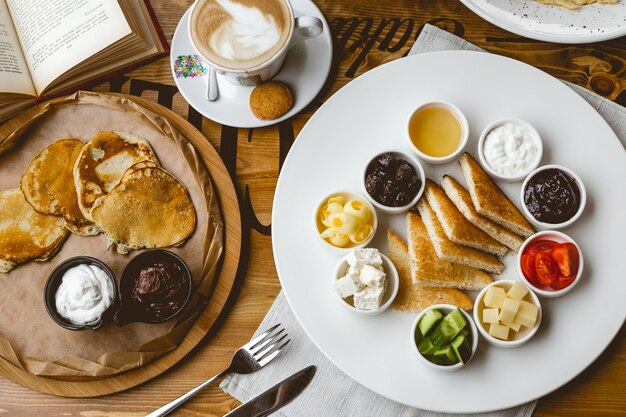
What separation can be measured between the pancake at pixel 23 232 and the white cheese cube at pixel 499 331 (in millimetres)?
1508

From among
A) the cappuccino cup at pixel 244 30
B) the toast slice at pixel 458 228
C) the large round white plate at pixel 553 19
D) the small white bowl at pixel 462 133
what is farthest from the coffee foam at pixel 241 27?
the toast slice at pixel 458 228

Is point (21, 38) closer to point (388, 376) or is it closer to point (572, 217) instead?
point (388, 376)

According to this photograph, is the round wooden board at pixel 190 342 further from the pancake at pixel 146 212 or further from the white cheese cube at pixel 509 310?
the white cheese cube at pixel 509 310

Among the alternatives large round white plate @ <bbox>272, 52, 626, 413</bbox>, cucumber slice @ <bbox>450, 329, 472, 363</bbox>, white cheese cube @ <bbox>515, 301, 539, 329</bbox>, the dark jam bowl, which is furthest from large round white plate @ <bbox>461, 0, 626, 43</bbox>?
the dark jam bowl

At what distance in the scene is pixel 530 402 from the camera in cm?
A: 198

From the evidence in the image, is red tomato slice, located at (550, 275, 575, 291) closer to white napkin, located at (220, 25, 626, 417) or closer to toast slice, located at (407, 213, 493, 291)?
toast slice, located at (407, 213, 493, 291)

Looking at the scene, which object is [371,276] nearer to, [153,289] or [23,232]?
[153,289]

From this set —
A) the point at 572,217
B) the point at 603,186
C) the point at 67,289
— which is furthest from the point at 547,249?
the point at 67,289

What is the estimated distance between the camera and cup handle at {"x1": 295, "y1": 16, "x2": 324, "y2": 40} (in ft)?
6.81

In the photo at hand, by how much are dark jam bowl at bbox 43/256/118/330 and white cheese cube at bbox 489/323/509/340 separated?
4.01ft

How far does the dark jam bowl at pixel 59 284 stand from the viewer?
197cm

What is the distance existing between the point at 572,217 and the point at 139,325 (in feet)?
4.86

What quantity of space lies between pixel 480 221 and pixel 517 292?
0.26 m

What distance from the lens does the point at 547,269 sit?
1927mm
